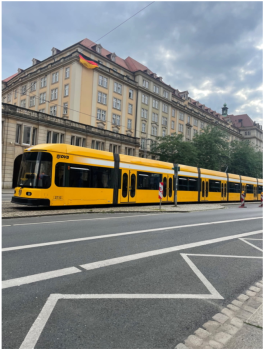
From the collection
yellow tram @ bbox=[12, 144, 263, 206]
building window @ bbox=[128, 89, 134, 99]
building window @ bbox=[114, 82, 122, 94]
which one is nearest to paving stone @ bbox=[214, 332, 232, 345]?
yellow tram @ bbox=[12, 144, 263, 206]

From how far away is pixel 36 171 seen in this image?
45.6 feet

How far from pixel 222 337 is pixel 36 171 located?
41.0 ft

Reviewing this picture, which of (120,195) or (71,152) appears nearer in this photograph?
(71,152)

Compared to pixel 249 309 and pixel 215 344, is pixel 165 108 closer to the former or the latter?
pixel 249 309

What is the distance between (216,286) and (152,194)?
15.7m

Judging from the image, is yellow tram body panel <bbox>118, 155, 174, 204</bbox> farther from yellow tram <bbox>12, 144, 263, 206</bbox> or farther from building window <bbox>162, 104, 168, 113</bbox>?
building window <bbox>162, 104, 168, 113</bbox>

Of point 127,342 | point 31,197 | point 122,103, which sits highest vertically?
point 122,103

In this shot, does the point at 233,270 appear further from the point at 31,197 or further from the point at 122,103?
the point at 122,103

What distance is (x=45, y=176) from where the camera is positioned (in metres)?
14.0

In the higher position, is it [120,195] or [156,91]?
[156,91]

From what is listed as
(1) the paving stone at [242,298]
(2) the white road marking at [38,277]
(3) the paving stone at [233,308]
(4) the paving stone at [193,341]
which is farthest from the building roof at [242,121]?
(4) the paving stone at [193,341]

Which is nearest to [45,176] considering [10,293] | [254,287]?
[10,293]

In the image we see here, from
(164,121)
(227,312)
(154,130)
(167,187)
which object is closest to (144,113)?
(154,130)

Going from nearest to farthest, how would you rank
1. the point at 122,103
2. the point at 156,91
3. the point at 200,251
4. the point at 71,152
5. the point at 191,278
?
the point at 191,278, the point at 200,251, the point at 71,152, the point at 122,103, the point at 156,91
